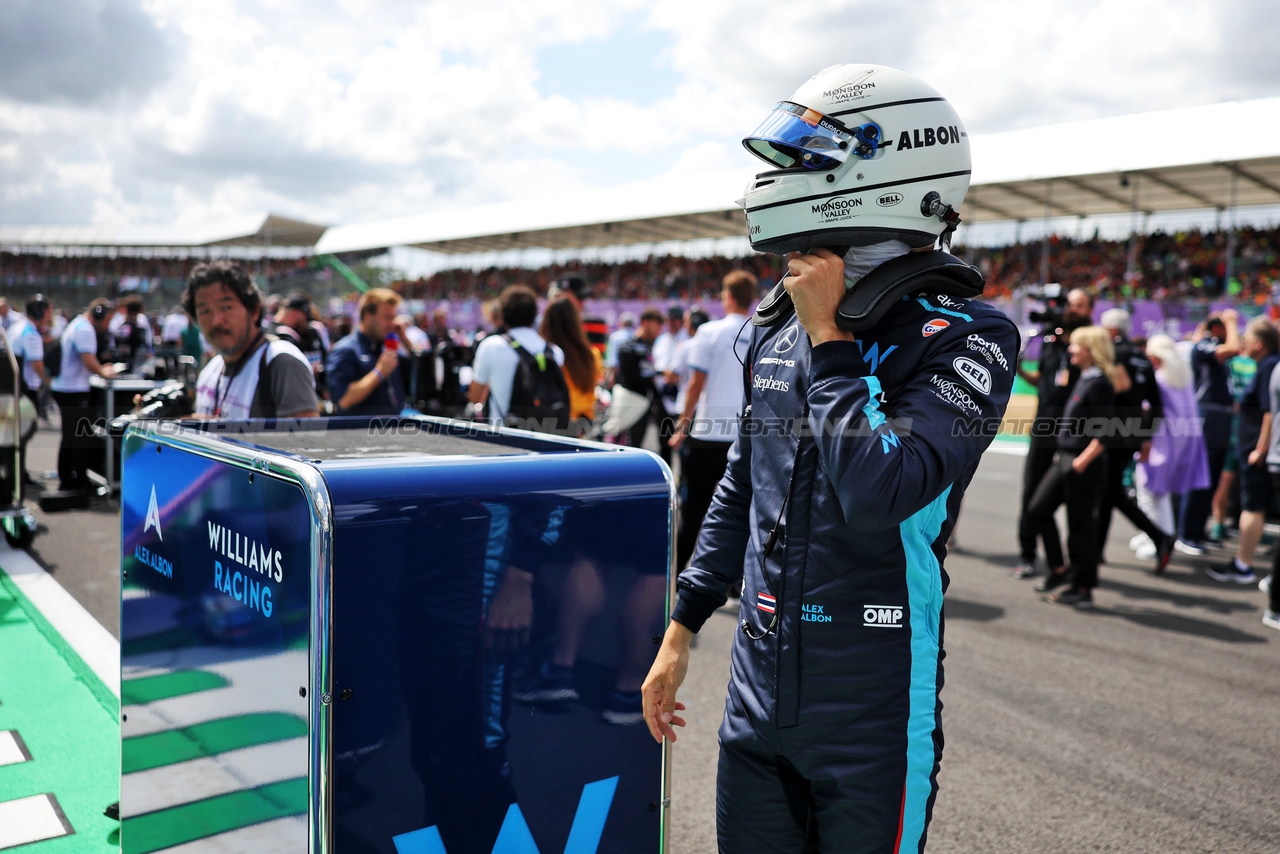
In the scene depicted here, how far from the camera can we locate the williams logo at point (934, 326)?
1408 millimetres

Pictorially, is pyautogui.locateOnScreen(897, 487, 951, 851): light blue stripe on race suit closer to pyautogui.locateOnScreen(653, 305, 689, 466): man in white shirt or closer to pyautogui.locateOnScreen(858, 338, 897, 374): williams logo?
pyautogui.locateOnScreen(858, 338, 897, 374): williams logo

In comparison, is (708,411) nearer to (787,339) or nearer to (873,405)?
(787,339)

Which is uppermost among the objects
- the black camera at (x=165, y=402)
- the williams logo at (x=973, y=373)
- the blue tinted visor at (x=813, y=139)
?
the blue tinted visor at (x=813, y=139)

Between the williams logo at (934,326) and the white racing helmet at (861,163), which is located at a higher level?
the white racing helmet at (861,163)

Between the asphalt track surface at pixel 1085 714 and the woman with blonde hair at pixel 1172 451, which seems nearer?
the asphalt track surface at pixel 1085 714

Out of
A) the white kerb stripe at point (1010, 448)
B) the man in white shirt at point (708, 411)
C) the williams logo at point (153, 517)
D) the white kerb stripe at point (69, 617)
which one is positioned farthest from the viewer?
the white kerb stripe at point (1010, 448)

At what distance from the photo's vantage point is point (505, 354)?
5195 mm

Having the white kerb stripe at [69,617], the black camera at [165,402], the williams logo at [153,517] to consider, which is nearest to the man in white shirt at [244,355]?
the black camera at [165,402]

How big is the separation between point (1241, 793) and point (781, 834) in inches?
104

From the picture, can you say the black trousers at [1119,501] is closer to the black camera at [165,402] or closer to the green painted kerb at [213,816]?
the black camera at [165,402]

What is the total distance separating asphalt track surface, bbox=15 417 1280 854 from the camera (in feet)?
9.89

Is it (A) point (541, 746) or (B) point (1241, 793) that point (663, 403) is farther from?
(A) point (541, 746)

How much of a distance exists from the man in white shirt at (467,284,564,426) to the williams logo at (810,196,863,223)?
3.78 meters

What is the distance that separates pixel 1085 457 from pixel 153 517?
5200 mm
